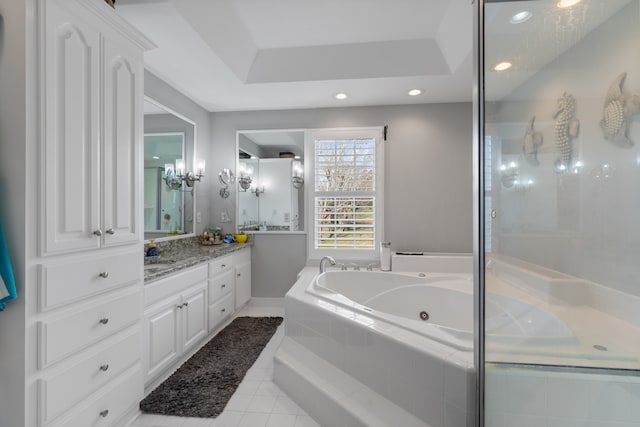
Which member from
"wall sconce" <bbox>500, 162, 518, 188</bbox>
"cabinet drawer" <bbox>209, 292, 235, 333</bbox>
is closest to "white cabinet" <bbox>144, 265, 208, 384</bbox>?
"cabinet drawer" <bbox>209, 292, 235, 333</bbox>

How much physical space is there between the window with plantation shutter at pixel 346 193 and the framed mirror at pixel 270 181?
209 mm

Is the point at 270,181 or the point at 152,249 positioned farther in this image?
A: the point at 270,181

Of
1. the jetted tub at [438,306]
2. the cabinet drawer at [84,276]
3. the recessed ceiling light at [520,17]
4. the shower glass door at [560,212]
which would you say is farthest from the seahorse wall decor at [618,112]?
the cabinet drawer at [84,276]

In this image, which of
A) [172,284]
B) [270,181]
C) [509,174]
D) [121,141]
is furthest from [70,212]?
[270,181]

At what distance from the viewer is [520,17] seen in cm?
129

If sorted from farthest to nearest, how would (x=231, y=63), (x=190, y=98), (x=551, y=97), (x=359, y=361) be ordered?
(x=190, y=98), (x=231, y=63), (x=359, y=361), (x=551, y=97)

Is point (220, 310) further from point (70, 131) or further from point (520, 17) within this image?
point (520, 17)

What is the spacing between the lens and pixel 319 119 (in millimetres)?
3291

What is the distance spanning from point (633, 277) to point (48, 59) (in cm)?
235

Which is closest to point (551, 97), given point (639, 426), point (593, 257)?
point (593, 257)

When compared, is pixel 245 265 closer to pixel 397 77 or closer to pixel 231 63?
pixel 231 63

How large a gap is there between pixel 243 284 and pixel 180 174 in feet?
4.35

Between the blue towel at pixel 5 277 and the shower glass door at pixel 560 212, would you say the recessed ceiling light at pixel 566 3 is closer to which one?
the shower glass door at pixel 560 212

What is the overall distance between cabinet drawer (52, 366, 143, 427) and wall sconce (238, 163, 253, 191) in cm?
218
